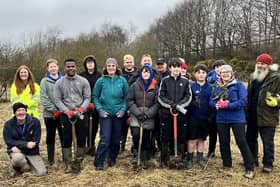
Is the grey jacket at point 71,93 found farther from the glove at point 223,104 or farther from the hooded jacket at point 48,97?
the glove at point 223,104

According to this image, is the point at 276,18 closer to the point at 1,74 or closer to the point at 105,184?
the point at 1,74

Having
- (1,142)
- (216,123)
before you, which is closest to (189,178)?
(216,123)

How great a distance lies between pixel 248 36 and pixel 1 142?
103 feet

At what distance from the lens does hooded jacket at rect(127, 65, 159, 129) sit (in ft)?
18.9

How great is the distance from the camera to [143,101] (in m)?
5.77

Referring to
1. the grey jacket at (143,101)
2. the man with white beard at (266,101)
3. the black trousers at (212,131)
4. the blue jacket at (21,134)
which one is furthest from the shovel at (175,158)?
the blue jacket at (21,134)

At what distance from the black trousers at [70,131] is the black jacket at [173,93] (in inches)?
53.7

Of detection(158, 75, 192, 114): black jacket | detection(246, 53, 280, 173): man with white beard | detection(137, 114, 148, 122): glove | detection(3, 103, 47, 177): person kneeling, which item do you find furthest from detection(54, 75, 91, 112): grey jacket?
detection(246, 53, 280, 173): man with white beard

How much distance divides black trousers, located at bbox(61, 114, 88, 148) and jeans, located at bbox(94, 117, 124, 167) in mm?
298

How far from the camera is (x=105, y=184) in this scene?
527 centimetres

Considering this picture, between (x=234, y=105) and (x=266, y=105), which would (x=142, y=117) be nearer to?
(x=234, y=105)

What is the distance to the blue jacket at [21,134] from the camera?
5.71m

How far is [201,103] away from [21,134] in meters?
3.04

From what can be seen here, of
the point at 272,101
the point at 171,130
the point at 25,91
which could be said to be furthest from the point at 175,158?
the point at 25,91
